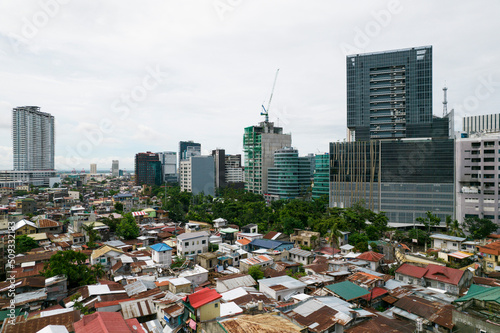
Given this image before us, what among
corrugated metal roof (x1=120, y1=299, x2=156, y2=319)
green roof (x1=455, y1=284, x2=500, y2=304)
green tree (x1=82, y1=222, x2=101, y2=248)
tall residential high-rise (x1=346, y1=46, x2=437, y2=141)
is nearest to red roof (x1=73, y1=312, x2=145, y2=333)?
corrugated metal roof (x1=120, y1=299, x2=156, y2=319)

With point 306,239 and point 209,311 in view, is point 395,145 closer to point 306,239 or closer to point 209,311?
point 306,239

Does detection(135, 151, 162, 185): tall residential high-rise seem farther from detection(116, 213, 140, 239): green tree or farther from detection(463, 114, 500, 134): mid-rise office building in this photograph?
detection(463, 114, 500, 134): mid-rise office building

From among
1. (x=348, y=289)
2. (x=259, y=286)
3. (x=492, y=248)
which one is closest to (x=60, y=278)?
(x=259, y=286)

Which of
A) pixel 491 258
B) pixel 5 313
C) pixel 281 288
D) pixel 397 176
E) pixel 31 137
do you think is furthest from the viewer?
pixel 31 137

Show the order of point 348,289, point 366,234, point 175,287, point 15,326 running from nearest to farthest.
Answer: point 15,326
point 348,289
point 175,287
point 366,234

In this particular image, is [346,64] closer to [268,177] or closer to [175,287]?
[268,177]

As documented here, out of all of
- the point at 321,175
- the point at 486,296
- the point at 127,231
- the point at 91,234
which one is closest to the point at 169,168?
the point at 321,175

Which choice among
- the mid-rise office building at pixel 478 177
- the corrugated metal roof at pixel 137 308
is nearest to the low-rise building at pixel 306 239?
the corrugated metal roof at pixel 137 308
